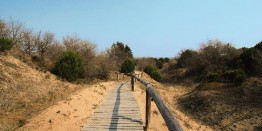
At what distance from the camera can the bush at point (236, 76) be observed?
84.9 feet

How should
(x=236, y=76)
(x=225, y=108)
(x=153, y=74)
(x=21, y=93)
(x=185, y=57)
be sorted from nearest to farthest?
(x=21, y=93) < (x=225, y=108) < (x=236, y=76) < (x=153, y=74) < (x=185, y=57)

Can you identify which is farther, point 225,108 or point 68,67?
point 68,67

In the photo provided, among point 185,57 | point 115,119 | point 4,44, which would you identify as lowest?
point 115,119

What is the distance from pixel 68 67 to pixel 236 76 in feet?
49.2

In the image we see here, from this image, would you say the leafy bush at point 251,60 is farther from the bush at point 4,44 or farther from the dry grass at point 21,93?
the bush at point 4,44

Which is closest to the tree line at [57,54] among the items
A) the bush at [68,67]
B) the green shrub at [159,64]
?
the bush at [68,67]

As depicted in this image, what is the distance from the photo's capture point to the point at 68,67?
25875 millimetres

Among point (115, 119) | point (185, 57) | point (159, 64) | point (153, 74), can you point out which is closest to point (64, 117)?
point (115, 119)

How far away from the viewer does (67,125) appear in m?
9.45

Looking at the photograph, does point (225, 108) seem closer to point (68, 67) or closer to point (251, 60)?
point (68, 67)

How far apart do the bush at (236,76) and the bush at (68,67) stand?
1417 centimetres

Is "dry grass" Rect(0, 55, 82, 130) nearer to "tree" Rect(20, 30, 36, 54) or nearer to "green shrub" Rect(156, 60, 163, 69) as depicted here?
"tree" Rect(20, 30, 36, 54)

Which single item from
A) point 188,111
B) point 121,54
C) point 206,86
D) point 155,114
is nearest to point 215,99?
point 188,111

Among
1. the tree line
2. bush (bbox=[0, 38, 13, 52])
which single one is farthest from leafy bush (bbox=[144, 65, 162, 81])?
bush (bbox=[0, 38, 13, 52])
